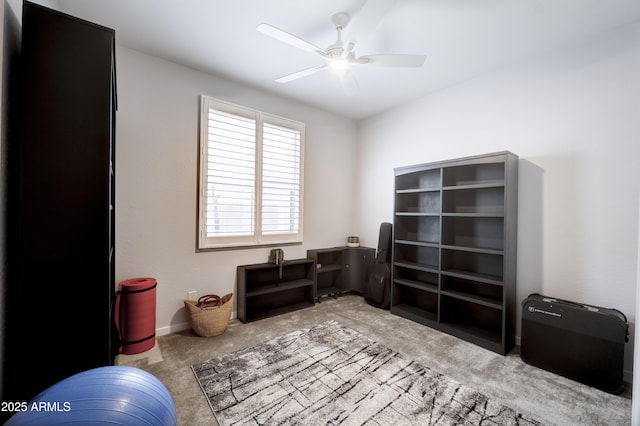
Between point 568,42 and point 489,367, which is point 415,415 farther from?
point 568,42

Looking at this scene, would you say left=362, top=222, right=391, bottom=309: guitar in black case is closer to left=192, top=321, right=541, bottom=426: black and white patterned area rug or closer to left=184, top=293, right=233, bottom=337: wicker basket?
left=192, top=321, right=541, bottom=426: black and white patterned area rug

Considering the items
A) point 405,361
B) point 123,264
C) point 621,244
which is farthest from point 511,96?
point 123,264

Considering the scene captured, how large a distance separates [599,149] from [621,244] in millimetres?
817

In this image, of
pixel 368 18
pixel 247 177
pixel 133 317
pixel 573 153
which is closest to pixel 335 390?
pixel 133 317

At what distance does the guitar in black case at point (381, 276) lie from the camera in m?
3.60

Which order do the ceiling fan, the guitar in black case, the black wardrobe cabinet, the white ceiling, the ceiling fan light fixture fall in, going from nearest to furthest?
the black wardrobe cabinet < the ceiling fan < the white ceiling < the ceiling fan light fixture < the guitar in black case

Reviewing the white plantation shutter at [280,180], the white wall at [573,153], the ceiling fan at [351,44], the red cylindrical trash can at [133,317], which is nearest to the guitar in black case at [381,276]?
the white plantation shutter at [280,180]

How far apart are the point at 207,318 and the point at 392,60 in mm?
2993

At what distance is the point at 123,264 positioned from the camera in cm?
256

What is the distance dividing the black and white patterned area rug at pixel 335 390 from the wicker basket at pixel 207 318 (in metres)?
0.46

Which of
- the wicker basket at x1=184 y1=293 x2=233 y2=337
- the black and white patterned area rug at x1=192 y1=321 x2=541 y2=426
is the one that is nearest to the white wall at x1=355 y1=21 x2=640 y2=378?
the black and white patterned area rug at x1=192 y1=321 x2=541 y2=426

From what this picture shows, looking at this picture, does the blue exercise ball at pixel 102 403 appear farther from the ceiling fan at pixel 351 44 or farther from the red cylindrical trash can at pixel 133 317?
the ceiling fan at pixel 351 44

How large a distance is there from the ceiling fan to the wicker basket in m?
2.43

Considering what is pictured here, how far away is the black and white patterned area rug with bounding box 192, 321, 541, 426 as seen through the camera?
5.46 feet
